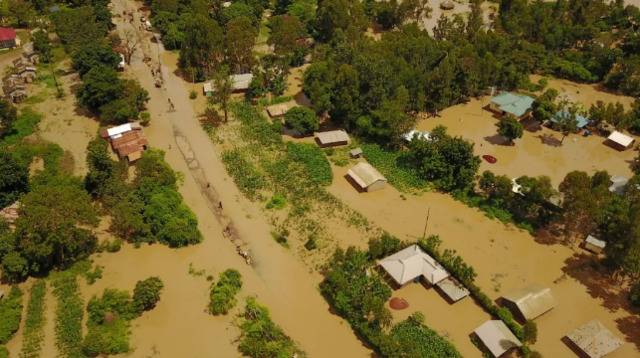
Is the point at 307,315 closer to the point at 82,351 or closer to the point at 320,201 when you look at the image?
the point at 320,201

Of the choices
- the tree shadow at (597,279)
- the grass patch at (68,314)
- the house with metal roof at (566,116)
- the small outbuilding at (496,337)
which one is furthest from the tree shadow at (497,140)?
the grass patch at (68,314)

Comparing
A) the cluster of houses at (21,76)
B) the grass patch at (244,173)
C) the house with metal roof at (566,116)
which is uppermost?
the house with metal roof at (566,116)

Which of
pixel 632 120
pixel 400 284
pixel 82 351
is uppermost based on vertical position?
pixel 632 120

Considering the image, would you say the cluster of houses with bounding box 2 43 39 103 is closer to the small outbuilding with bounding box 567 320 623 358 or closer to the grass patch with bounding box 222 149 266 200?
the grass patch with bounding box 222 149 266 200

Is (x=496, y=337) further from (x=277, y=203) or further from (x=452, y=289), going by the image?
(x=277, y=203)

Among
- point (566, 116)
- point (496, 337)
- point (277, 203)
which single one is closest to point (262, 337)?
point (277, 203)

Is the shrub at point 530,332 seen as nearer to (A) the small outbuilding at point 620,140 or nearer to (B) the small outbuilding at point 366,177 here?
(B) the small outbuilding at point 366,177

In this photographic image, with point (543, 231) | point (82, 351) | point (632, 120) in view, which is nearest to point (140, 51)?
point (82, 351)
